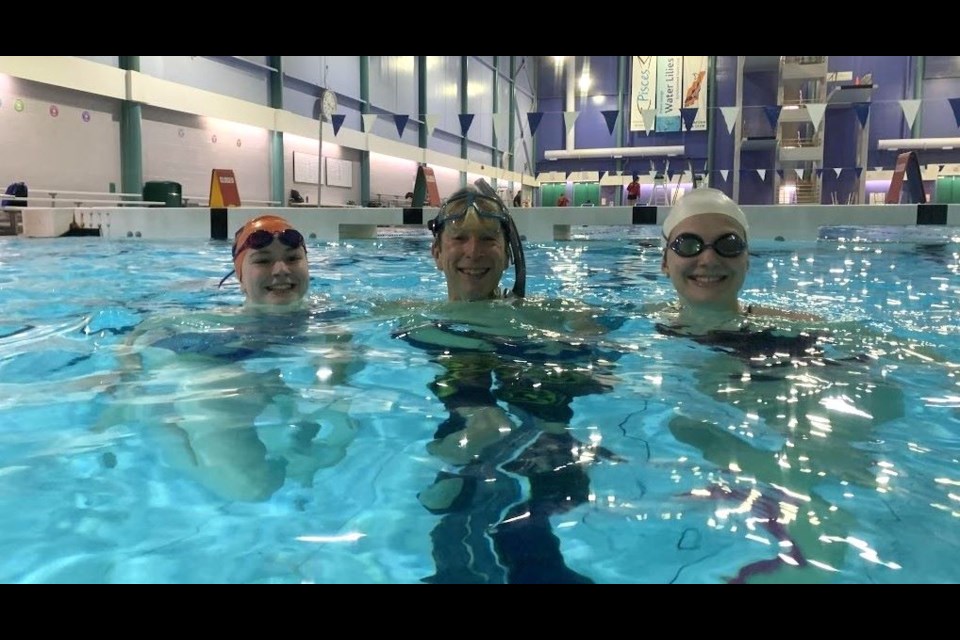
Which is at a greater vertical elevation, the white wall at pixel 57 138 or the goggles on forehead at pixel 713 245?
the white wall at pixel 57 138

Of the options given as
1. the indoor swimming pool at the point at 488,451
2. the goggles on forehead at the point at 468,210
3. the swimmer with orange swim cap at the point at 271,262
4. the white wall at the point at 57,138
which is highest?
the white wall at the point at 57,138

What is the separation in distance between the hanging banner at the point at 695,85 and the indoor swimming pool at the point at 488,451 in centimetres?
2744

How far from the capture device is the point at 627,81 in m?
33.0

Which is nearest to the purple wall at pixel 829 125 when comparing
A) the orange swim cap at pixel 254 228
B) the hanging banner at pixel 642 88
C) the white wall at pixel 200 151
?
the hanging banner at pixel 642 88

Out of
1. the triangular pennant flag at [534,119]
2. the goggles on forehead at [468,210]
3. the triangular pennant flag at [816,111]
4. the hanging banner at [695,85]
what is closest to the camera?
the goggles on forehead at [468,210]

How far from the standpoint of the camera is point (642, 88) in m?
32.4

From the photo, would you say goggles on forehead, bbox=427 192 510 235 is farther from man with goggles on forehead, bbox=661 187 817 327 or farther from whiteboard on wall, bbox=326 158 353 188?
whiteboard on wall, bbox=326 158 353 188

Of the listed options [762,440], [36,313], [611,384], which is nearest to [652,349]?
[611,384]

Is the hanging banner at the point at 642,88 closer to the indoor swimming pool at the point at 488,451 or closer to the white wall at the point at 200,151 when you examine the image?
the white wall at the point at 200,151

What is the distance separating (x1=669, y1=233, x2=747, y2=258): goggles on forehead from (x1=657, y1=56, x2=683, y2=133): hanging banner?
28.6 m

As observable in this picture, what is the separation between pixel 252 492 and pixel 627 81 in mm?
33744

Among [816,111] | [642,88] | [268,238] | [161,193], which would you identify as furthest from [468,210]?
[642,88]

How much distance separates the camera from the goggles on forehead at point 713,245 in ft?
11.4

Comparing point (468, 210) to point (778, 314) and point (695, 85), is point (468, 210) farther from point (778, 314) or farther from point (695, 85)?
point (695, 85)
